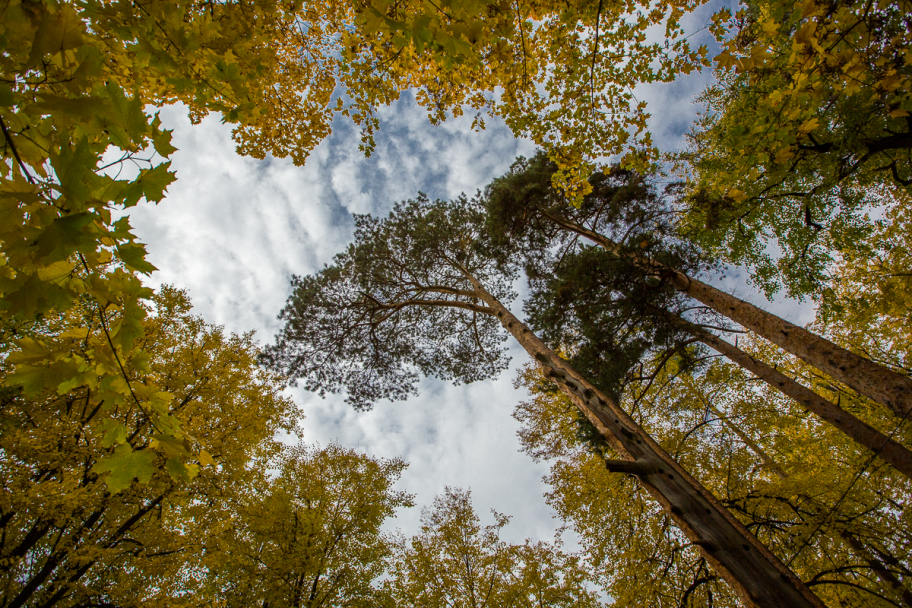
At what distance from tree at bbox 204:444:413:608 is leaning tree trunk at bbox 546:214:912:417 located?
390 inches

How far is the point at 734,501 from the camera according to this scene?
470cm

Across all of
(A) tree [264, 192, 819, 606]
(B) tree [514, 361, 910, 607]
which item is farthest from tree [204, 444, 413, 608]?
(B) tree [514, 361, 910, 607]

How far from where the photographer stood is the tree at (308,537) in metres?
7.97

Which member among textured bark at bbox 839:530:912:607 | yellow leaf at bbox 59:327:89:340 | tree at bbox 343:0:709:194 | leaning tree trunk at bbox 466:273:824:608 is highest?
tree at bbox 343:0:709:194

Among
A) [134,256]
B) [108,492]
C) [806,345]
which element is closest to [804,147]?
[806,345]

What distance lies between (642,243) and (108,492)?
33.3 ft

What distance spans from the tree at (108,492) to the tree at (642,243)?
7.51 meters

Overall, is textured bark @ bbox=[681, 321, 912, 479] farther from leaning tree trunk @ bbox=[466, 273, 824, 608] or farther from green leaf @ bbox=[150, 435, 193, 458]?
green leaf @ bbox=[150, 435, 193, 458]

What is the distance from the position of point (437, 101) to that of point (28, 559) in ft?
31.2

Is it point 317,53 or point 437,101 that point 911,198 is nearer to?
point 437,101

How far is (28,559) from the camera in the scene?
5340mm

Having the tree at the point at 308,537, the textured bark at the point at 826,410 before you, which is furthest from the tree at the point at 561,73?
the tree at the point at 308,537

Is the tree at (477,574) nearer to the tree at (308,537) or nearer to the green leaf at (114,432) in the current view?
the tree at (308,537)

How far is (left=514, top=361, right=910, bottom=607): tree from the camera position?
167 inches
